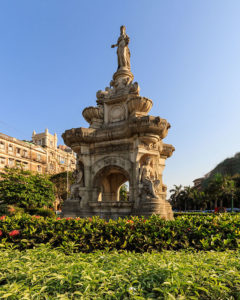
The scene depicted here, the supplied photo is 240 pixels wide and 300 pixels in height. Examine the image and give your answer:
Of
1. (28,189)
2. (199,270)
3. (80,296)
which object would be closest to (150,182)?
(199,270)

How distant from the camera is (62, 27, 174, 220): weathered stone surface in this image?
8336mm

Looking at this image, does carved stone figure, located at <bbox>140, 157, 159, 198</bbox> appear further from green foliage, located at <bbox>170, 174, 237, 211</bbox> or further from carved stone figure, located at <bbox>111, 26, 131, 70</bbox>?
green foliage, located at <bbox>170, 174, 237, 211</bbox>

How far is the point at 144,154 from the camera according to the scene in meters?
8.74

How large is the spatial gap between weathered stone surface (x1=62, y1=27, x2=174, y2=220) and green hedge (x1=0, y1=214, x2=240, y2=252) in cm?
271

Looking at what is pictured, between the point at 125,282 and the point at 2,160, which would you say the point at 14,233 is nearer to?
the point at 125,282

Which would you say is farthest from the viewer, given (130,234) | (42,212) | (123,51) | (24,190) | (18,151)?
(18,151)

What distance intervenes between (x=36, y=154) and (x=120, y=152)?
43.3 metres

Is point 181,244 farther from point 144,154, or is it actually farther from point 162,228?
point 144,154

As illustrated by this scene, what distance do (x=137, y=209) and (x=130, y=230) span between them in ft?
10.6

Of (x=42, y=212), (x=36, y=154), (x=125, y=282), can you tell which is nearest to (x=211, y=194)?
(x=42, y=212)

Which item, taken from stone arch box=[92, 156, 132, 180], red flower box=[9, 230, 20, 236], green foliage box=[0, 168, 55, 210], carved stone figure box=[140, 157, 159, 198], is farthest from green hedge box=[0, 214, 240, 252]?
green foliage box=[0, 168, 55, 210]

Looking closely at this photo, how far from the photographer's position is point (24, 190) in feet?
72.4

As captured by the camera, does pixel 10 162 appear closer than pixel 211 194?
Yes

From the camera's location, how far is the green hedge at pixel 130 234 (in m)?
4.48
